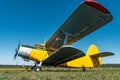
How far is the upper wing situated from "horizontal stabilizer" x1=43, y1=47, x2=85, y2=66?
1.38 m

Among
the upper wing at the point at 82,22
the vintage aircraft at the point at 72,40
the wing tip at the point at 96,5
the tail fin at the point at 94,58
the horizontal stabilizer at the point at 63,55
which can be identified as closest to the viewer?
the wing tip at the point at 96,5

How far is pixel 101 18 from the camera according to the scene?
14586 millimetres

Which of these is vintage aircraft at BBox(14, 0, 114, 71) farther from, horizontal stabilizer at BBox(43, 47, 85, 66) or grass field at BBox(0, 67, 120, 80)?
grass field at BBox(0, 67, 120, 80)

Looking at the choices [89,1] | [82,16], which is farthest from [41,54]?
[89,1]

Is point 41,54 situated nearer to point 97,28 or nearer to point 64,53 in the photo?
point 64,53

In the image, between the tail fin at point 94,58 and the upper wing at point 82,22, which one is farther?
the tail fin at point 94,58

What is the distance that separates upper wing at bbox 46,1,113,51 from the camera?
1329cm

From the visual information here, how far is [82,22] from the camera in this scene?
15.6 meters

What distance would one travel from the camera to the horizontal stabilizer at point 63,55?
16.5 m

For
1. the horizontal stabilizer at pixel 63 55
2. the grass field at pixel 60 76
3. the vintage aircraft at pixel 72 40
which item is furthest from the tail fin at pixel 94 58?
the grass field at pixel 60 76

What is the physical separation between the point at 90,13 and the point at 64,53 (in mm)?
4712

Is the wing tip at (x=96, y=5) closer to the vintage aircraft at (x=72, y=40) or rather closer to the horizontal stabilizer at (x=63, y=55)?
the vintage aircraft at (x=72, y=40)

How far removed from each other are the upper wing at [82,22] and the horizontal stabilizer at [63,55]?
1.38m

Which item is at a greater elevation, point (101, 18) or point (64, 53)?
point (101, 18)
